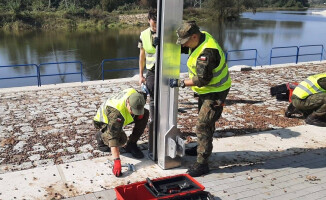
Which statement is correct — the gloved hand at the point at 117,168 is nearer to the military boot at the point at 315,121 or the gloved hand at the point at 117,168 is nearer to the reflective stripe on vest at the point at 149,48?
the reflective stripe on vest at the point at 149,48

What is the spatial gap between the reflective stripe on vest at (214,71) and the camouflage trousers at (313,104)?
2778 mm

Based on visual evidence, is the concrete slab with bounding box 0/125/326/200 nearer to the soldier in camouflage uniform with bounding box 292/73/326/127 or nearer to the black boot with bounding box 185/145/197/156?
the black boot with bounding box 185/145/197/156

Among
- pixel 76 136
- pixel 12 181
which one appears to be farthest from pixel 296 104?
pixel 12 181

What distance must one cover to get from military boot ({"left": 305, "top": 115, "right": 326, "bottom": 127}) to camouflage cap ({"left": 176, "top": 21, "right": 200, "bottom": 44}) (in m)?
3.58

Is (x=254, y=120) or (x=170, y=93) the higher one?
(x=170, y=93)

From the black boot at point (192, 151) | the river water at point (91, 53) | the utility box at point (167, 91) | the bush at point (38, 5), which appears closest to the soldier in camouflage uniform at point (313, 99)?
the black boot at point (192, 151)

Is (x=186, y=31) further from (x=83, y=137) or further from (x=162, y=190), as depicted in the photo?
(x=83, y=137)

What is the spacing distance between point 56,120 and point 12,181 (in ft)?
8.35

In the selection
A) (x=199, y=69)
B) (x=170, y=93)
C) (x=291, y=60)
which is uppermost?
(x=199, y=69)

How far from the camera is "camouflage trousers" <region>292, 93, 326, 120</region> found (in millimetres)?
6301

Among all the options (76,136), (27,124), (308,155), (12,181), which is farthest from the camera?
(27,124)

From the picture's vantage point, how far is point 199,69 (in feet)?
13.1

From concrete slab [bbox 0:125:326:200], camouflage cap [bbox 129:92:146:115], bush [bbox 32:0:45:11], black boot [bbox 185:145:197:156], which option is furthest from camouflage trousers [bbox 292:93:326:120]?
bush [bbox 32:0:45:11]

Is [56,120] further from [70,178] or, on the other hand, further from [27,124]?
[70,178]
